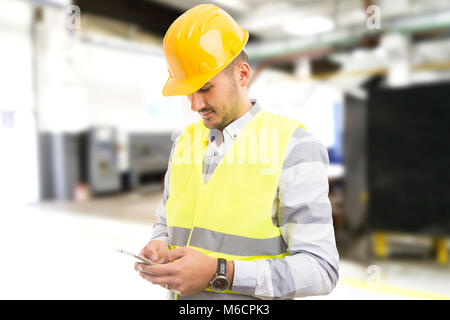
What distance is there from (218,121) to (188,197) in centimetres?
23

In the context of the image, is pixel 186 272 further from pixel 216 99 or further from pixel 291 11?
pixel 291 11

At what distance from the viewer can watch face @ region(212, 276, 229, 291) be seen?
92 centimetres

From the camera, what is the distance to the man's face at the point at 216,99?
1.01 meters

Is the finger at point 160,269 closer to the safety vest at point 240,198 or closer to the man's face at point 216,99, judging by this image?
the safety vest at point 240,198

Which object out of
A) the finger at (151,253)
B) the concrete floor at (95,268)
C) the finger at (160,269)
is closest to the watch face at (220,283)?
the finger at (160,269)

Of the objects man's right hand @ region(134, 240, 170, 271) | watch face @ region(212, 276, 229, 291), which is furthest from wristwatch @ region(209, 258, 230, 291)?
man's right hand @ region(134, 240, 170, 271)

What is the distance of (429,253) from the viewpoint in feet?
14.6

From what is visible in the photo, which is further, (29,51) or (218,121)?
(29,51)

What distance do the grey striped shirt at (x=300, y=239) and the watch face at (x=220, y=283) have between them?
24 millimetres

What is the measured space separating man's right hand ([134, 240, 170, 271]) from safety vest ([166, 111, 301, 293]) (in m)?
0.04

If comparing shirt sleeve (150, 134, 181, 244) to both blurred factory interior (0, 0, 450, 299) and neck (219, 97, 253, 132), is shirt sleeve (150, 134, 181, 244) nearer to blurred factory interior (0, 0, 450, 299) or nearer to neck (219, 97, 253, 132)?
blurred factory interior (0, 0, 450, 299)
